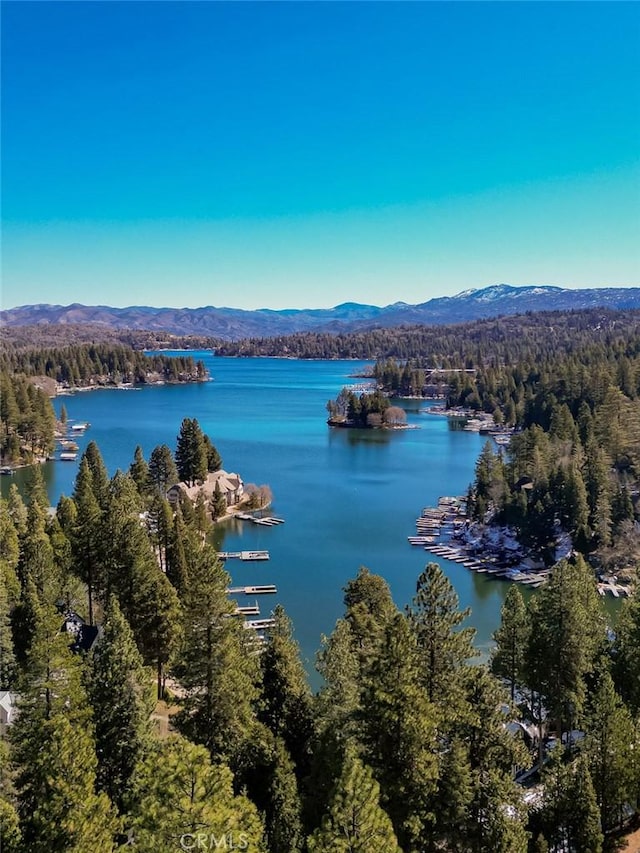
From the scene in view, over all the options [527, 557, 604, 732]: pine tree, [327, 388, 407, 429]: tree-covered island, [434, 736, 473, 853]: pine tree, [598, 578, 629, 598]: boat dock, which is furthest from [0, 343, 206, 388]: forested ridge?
[434, 736, 473, 853]: pine tree

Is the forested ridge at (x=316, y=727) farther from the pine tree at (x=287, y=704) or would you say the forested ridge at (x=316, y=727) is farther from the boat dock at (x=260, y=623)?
the boat dock at (x=260, y=623)

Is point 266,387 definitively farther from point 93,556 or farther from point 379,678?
point 379,678

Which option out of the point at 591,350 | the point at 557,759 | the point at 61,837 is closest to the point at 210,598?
the point at 61,837

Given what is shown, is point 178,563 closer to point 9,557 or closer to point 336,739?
point 9,557

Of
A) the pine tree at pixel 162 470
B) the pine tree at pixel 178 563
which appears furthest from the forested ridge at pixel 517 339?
the pine tree at pixel 178 563

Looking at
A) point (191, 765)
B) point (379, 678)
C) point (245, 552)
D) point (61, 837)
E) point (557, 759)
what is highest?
point (191, 765)

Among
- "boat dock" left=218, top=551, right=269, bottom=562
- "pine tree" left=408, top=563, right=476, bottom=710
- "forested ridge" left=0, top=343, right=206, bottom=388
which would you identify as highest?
"forested ridge" left=0, top=343, right=206, bottom=388

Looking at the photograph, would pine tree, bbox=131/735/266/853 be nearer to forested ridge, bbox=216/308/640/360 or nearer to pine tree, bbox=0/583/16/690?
pine tree, bbox=0/583/16/690
